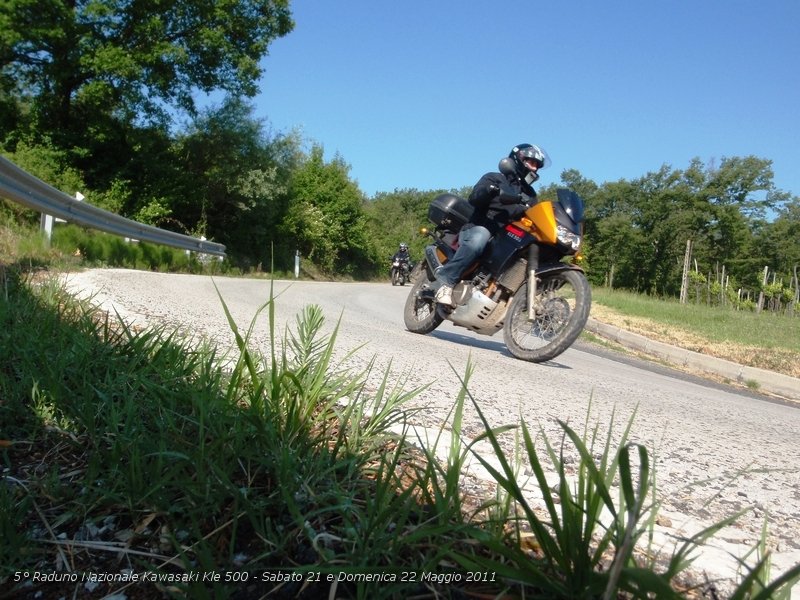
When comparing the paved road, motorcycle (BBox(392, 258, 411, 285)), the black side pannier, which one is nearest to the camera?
the paved road

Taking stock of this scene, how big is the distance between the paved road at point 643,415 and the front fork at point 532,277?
0.57 meters

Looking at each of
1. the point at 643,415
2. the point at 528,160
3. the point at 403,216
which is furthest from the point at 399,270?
the point at 403,216

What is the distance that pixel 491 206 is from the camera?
571cm

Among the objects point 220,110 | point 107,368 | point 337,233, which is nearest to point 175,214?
point 220,110

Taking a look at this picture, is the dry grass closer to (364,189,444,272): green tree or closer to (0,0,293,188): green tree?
(0,0,293,188): green tree

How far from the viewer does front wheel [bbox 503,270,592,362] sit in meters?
4.91

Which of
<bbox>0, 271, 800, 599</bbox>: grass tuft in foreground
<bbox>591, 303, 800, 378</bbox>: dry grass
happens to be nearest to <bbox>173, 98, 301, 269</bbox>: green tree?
<bbox>591, 303, 800, 378</bbox>: dry grass

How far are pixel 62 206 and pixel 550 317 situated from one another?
6.37 meters

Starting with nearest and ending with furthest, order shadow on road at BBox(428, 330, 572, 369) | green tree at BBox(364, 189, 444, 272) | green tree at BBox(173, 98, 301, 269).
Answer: shadow on road at BBox(428, 330, 572, 369)
green tree at BBox(173, 98, 301, 269)
green tree at BBox(364, 189, 444, 272)

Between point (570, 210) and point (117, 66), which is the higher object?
point (117, 66)

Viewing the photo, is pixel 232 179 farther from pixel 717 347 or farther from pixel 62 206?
pixel 717 347

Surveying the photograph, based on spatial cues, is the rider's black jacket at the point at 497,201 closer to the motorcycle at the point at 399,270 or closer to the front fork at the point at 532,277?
the front fork at the point at 532,277

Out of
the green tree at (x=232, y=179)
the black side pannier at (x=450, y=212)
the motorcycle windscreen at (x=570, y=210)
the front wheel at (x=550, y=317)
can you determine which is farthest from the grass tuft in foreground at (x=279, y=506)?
the green tree at (x=232, y=179)

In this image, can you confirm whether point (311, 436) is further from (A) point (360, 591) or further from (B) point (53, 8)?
(B) point (53, 8)
